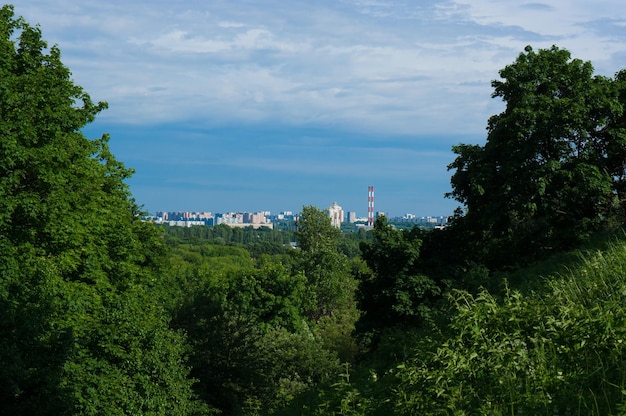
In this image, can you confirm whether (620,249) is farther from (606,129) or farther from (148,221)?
(148,221)

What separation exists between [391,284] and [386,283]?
39 cm

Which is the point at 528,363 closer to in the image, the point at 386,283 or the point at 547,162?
the point at 547,162

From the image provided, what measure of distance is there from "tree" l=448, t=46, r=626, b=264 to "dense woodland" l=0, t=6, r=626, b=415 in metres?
0.08

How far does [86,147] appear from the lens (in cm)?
2848

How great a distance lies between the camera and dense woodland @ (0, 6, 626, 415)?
28.0 feet

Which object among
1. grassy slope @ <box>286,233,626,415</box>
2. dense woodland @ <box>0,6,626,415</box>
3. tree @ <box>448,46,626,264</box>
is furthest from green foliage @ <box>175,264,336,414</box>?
grassy slope @ <box>286,233,626,415</box>

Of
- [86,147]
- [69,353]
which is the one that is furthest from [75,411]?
[86,147]

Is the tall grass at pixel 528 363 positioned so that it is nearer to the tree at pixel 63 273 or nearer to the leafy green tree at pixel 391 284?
the tree at pixel 63 273

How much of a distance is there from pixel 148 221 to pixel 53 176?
8304 millimetres

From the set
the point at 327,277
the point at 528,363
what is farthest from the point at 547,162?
the point at 327,277

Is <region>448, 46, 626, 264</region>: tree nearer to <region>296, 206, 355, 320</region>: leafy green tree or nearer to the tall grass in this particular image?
the tall grass

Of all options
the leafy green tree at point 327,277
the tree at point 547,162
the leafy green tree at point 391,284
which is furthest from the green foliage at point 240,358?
the leafy green tree at point 327,277

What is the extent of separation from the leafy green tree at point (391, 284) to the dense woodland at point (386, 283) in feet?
0.28

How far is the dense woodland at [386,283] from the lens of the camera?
8.55 metres
